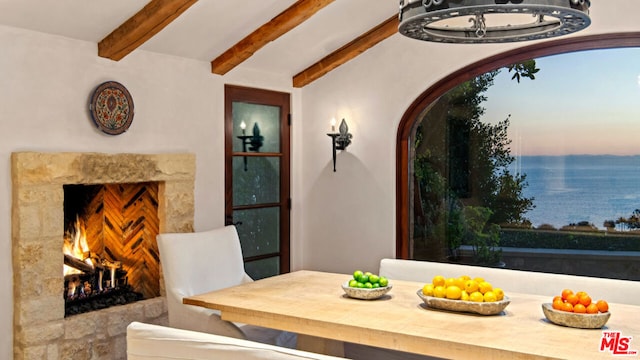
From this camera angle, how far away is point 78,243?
4.73m

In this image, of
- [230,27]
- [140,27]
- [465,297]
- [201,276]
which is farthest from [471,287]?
[230,27]

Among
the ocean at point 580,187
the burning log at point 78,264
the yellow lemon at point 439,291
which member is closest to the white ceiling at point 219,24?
the burning log at point 78,264

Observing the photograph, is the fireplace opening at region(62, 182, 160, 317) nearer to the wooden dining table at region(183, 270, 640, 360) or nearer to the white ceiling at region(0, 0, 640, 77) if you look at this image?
the white ceiling at region(0, 0, 640, 77)

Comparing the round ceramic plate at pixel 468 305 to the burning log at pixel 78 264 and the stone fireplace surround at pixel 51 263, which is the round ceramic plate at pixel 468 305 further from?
the burning log at pixel 78 264

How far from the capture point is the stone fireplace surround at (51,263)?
3695 mm

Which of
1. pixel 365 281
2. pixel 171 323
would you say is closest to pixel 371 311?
pixel 365 281

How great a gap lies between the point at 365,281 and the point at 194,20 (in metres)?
2.12

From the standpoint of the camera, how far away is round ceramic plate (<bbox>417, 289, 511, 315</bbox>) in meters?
2.83

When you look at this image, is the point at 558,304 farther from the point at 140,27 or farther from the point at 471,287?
the point at 140,27

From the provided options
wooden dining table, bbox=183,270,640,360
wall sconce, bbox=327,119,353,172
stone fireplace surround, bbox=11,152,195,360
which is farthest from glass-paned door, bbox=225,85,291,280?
wooden dining table, bbox=183,270,640,360

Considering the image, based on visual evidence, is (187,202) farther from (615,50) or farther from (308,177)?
(615,50)

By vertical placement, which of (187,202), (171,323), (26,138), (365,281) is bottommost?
(171,323)

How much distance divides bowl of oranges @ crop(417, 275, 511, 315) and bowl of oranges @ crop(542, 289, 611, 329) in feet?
0.76

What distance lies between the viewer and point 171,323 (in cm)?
370
